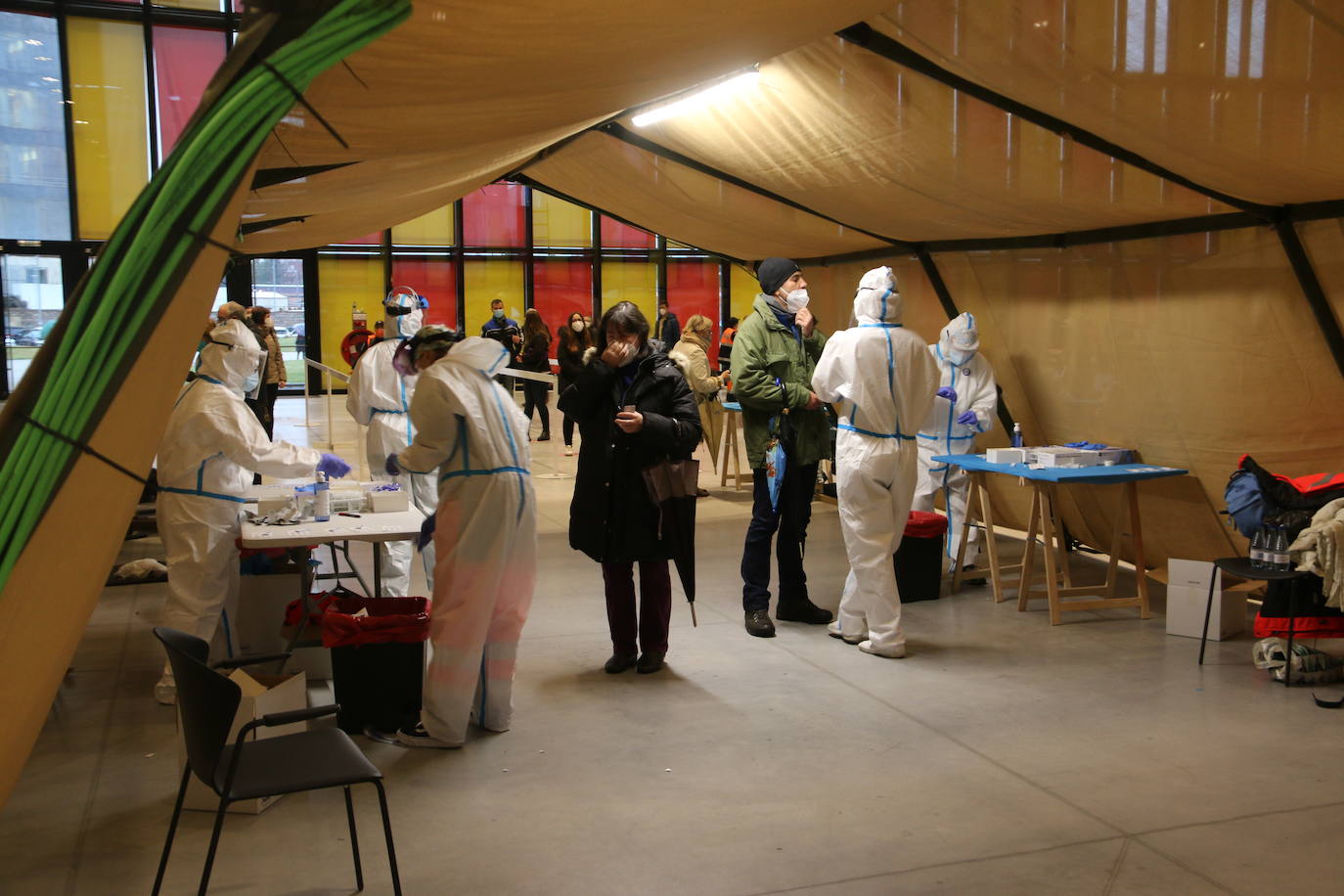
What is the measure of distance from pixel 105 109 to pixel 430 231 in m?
5.22

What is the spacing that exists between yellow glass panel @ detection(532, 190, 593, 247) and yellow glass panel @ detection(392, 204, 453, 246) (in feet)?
4.74

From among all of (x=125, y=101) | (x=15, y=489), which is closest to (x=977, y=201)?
(x=15, y=489)

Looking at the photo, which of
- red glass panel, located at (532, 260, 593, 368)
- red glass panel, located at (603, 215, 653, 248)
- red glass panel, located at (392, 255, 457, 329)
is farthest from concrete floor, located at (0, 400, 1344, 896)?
red glass panel, located at (603, 215, 653, 248)

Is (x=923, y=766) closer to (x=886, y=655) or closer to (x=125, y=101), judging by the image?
(x=886, y=655)

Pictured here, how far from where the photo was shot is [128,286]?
54.4 inches

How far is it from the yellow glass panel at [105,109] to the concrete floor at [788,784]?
1255cm

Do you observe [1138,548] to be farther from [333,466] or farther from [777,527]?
[333,466]

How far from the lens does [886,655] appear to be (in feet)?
16.7

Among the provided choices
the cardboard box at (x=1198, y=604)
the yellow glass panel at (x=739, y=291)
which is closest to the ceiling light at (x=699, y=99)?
the cardboard box at (x=1198, y=604)

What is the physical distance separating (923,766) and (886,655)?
130 cm

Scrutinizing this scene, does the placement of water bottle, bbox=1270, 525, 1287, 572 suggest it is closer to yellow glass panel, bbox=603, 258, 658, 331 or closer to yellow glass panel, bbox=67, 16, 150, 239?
yellow glass panel, bbox=67, 16, 150, 239

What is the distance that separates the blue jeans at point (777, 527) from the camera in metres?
5.39

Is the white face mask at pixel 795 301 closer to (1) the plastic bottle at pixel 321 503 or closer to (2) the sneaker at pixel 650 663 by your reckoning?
(2) the sneaker at pixel 650 663

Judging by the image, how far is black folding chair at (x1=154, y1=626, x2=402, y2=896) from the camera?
8.14 ft
